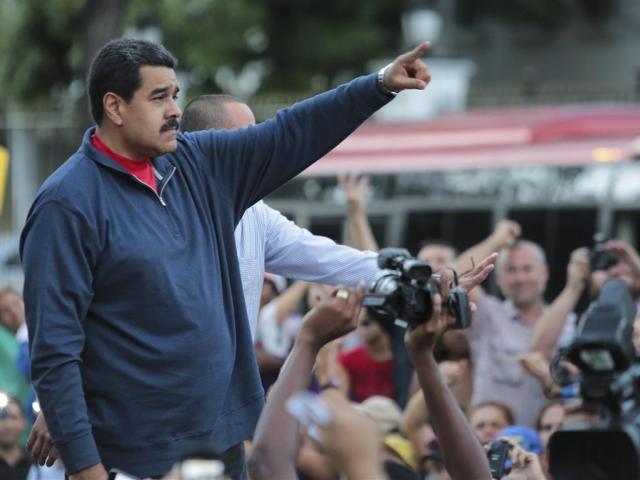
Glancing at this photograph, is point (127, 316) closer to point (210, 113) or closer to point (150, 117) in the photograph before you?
point (150, 117)

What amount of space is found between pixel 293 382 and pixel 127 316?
0.84 m

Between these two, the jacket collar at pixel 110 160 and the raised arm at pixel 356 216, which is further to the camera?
the raised arm at pixel 356 216

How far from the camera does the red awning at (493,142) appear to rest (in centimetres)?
1424

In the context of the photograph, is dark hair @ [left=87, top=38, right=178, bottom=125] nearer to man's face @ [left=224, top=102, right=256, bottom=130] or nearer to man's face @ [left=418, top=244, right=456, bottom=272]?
man's face @ [left=224, top=102, right=256, bottom=130]

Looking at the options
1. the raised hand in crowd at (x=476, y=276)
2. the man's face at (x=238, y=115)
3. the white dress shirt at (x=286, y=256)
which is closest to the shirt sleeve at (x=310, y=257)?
the white dress shirt at (x=286, y=256)

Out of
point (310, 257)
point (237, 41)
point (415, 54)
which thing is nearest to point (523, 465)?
point (310, 257)

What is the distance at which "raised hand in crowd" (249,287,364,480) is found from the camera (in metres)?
3.68

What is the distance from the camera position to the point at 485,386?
8672mm

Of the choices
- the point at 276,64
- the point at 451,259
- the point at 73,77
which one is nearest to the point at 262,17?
the point at 276,64

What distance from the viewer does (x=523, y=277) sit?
8.99 metres

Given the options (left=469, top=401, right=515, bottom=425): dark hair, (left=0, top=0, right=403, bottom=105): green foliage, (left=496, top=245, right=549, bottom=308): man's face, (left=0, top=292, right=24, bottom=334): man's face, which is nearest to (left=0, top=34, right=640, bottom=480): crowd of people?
(left=469, top=401, right=515, bottom=425): dark hair

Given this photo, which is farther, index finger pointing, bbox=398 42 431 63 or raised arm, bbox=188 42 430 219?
raised arm, bbox=188 42 430 219

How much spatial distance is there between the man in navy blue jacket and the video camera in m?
A: 1.48

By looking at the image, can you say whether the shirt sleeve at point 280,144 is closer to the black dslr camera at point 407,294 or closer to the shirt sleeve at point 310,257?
the shirt sleeve at point 310,257
